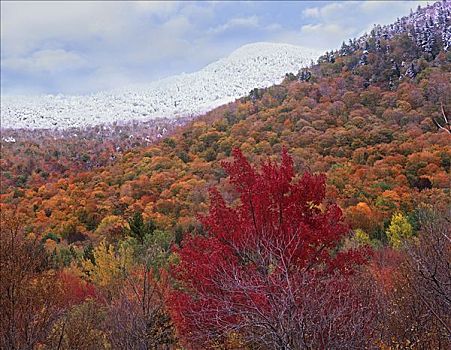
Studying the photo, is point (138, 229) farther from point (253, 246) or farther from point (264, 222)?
point (253, 246)

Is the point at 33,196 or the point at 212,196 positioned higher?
the point at 212,196

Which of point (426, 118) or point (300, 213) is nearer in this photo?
point (300, 213)

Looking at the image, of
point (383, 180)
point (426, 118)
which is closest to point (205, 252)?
point (383, 180)

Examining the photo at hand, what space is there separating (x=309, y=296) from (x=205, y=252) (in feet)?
10.4

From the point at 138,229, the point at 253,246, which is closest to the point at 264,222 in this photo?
the point at 253,246

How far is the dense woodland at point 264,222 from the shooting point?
7.29 metres

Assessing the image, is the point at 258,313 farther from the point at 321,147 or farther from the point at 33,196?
the point at 33,196

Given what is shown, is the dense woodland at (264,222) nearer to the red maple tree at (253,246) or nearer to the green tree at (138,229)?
the red maple tree at (253,246)

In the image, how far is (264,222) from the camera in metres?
9.23

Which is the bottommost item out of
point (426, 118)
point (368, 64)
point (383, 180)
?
point (383, 180)

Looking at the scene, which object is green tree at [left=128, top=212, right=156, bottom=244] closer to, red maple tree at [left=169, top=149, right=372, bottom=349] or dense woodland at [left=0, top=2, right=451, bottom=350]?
dense woodland at [left=0, top=2, right=451, bottom=350]

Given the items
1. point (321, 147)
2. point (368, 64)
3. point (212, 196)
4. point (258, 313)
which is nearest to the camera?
point (258, 313)

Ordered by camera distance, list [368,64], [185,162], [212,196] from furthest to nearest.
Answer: [368,64]
[185,162]
[212,196]

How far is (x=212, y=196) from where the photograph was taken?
10.1m
